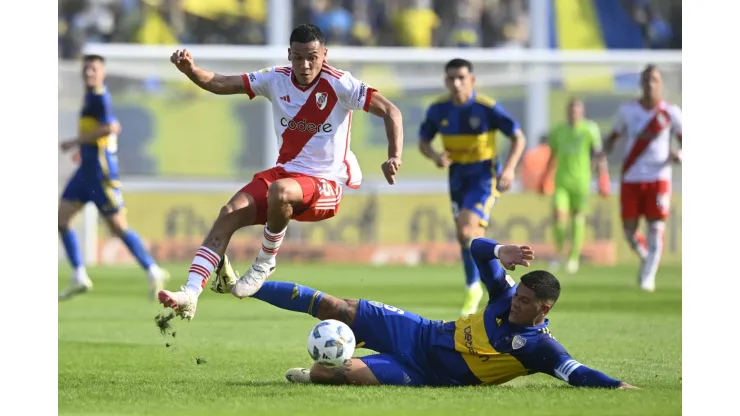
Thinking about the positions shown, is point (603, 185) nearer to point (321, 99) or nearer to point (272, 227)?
point (321, 99)

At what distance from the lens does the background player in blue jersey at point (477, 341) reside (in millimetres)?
7281

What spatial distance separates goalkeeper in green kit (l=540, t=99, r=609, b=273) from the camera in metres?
19.3

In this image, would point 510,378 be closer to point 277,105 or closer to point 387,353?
point 387,353

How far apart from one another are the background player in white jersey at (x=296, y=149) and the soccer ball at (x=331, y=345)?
0.72 metres

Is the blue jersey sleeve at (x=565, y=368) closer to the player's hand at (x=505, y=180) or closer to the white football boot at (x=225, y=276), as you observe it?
the white football boot at (x=225, y=276)

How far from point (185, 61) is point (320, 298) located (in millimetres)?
1787

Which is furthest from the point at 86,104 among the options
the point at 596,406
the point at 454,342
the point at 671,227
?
the point at 671,227

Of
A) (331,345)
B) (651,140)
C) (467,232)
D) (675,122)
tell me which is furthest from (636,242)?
(331,345)

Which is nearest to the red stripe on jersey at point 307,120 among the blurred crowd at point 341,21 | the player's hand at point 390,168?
the player's hand at point 390,168

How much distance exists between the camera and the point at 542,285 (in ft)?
23.7

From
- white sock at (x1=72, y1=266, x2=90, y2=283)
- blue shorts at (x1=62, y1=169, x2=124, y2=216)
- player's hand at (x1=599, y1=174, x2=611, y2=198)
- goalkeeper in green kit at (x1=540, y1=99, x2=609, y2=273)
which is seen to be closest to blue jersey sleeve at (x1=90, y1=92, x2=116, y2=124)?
blue shorts at (x1=62, y1=169, x2=124, y2=216)

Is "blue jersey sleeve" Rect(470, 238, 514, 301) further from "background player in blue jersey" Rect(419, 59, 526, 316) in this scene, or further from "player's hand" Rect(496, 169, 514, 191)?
"background player in blue jersey" Rect(419, 59, 526, 316)

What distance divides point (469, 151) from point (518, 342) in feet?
16.9

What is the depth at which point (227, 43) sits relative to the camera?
1001 inches
